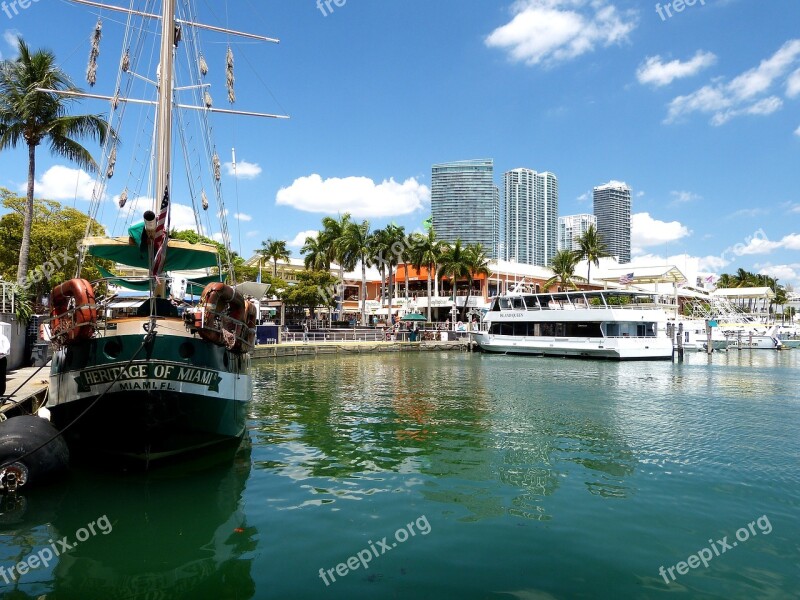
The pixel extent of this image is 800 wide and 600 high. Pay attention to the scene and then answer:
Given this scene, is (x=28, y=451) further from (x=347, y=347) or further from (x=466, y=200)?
(x=466, y=200)

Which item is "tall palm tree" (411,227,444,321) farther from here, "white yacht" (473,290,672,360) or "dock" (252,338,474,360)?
"white yacht" (473,290,672,360)

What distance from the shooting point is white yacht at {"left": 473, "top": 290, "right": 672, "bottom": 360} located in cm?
4369

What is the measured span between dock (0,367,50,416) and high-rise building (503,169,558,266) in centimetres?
17110

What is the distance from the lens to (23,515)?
27.1ft

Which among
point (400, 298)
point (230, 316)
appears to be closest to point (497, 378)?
point (230, 316)

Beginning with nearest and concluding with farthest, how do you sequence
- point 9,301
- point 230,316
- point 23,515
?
point 23,515
point 230,316
point 9,301

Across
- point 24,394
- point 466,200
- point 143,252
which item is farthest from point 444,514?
point 466,200

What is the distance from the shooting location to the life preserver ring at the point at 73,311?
32.4 feet

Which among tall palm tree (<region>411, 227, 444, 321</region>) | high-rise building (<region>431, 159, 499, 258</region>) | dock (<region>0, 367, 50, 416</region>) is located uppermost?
high-rise building (<region>431, 159, 499, 258</region>)

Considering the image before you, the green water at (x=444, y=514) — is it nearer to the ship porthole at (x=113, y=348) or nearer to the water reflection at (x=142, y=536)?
the water reflection at (x=142, y=536)

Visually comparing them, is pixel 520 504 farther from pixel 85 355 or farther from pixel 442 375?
pixel 442 375

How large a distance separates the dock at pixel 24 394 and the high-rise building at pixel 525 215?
171m

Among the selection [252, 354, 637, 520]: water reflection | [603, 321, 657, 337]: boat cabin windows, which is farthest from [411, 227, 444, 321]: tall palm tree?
[252, 354, 637, 520]: water reflection

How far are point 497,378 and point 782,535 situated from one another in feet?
69.5
